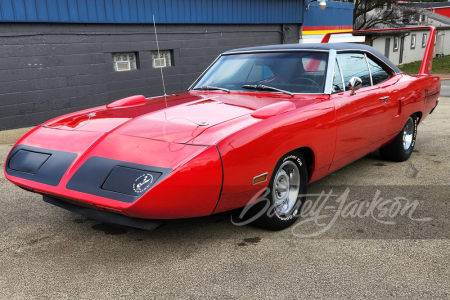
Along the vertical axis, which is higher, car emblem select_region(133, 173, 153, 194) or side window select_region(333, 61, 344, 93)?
side window select_region(333, 61, 344, 93)

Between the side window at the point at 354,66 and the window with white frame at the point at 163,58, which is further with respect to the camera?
the window with white frame at the point at 163,58

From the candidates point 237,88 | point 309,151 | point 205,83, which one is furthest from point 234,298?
point 205,83

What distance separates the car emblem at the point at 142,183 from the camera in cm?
263

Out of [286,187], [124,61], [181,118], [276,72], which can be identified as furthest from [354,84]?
[124,61]

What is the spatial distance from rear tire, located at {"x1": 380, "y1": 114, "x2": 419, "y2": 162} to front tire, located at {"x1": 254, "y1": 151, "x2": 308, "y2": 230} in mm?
2189

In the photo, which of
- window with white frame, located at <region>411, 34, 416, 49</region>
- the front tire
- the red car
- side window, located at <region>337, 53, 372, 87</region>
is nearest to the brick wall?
the red car

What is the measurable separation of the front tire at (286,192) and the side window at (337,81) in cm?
91

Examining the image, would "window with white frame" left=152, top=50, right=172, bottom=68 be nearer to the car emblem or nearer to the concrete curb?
the concrete curb

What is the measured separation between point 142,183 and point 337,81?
2.34 meters

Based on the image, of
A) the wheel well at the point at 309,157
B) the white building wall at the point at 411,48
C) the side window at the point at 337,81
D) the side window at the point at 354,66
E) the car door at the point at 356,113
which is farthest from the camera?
the white building wall at the point at 411,48

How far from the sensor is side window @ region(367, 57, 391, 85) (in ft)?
15.8

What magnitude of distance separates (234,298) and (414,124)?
4.17m

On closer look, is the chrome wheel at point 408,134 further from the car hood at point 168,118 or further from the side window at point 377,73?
the car hood at point 168,118

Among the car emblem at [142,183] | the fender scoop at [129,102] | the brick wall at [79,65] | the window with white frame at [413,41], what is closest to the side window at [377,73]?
the fender scoop at [129,102]
